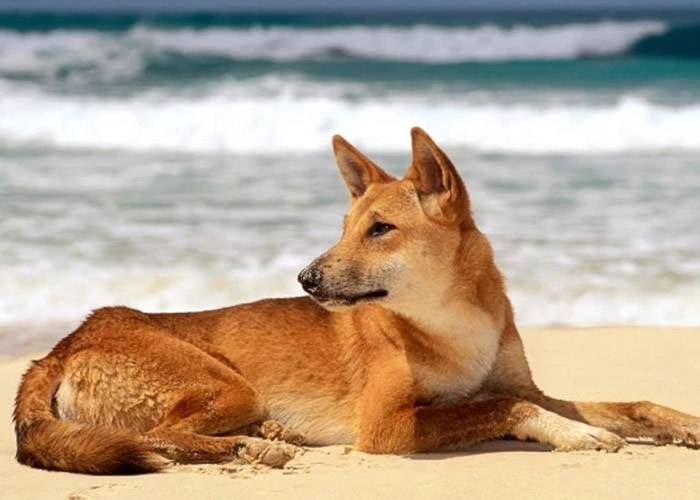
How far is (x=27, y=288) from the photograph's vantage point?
10469 mm

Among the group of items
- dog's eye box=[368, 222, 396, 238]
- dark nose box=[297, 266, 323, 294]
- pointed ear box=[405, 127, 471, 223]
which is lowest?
dark nose box=[297, 266, 323, 294]

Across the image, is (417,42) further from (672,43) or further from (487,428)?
(487,428)

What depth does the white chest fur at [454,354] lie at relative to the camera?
242 inches

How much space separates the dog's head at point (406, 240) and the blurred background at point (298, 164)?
387 cm

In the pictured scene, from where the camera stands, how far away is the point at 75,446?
5637 mm

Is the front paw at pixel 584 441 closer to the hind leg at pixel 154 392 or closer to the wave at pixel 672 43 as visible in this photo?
the hind leg at pixel 154 392

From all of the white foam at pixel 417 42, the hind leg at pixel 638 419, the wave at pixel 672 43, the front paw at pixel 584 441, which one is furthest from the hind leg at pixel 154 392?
the wave at pixel 672 43

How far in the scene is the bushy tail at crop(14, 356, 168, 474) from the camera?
18.5 ft

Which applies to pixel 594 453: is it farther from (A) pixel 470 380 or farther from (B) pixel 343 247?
(B) pixel 343 247

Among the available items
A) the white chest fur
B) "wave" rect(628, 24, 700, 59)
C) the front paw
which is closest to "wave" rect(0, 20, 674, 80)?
"wave" rect(628, 24, 700, 59)

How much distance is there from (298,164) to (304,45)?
2732cm

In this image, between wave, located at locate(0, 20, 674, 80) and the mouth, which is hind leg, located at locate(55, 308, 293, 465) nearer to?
the mouth

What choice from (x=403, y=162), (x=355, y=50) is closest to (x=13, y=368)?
(x=403, y=162)

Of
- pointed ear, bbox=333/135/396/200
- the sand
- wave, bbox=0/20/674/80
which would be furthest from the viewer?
wave, bbox=0/20/674/80
